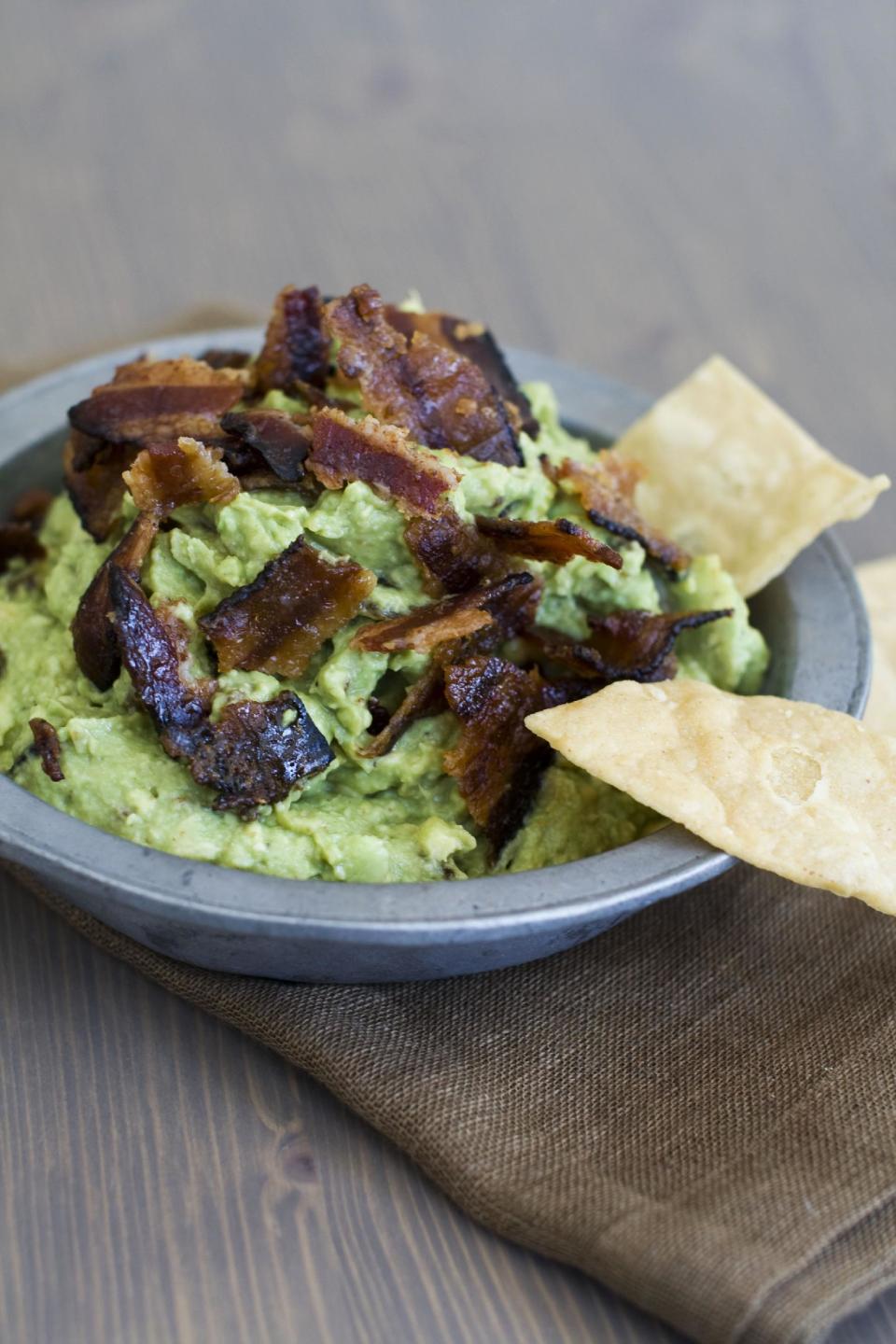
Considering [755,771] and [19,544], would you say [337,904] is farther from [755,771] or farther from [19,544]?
[19,544]

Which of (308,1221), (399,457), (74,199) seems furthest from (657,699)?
(74,199)

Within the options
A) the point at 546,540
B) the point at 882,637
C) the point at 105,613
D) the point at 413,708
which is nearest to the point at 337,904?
the point at 413,708

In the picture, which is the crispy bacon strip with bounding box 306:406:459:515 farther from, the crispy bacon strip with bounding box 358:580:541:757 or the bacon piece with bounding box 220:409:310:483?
the crispy bacon strip with bounding box 358:580:541:757

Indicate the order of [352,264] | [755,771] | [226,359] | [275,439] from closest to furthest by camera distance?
[755,771]
[275,439]
[226,359]
[352,264]

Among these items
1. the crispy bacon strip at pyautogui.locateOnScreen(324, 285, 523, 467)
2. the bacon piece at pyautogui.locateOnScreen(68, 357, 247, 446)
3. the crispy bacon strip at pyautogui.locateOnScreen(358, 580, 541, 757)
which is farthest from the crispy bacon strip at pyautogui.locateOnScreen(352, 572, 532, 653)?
the bacon piece at pyautogui.locateOnScreen(68, 357, 247, 446)

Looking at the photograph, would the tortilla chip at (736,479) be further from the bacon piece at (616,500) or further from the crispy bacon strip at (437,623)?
the crispy bacon strip at (437,623)

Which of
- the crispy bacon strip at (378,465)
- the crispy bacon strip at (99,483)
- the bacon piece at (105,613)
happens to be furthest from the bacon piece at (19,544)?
the crispy bacon strip at (378,465)
